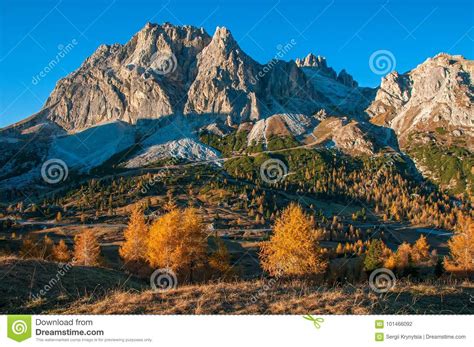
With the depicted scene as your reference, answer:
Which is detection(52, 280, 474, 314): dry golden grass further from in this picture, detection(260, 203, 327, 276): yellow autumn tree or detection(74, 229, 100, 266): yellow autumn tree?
detection(74, 229, 100, 266): yellow autumn tree

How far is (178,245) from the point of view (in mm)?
46969

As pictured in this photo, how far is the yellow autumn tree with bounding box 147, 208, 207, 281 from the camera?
1836 inches

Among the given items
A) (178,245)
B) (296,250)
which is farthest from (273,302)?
(178,245)
